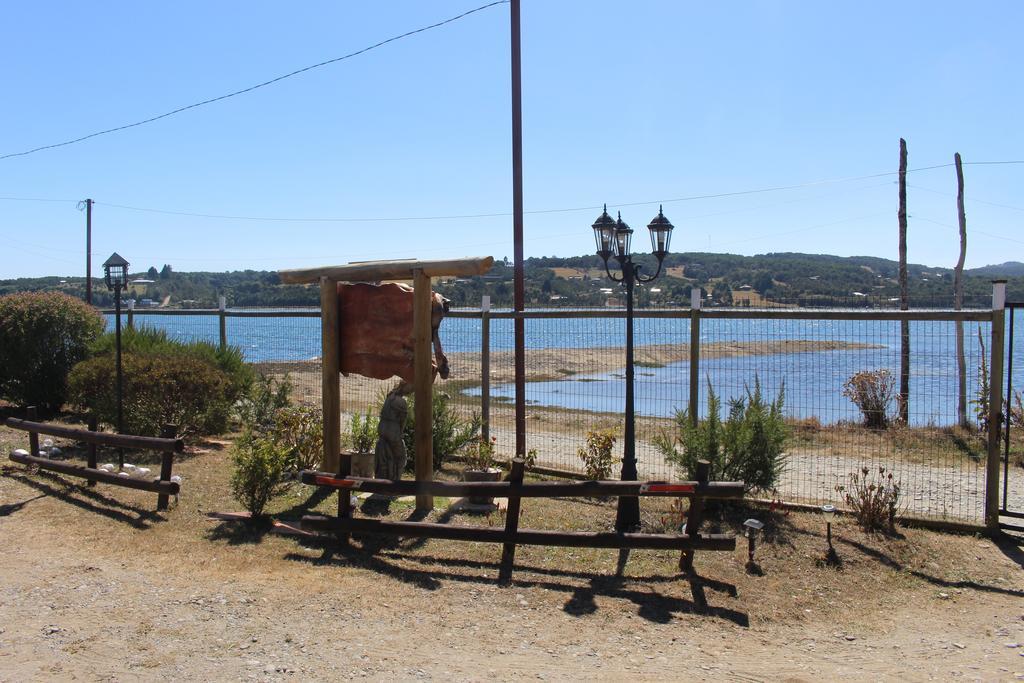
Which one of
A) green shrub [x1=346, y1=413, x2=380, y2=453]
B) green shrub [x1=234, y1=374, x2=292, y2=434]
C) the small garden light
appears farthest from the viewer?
green shrub [x1=234, y1=374, x2=292, y2=434]

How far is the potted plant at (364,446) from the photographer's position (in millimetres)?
9430

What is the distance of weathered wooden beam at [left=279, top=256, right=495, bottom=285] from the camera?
7965 mm

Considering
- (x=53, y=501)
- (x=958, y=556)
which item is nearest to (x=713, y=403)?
(x=958, y=556)

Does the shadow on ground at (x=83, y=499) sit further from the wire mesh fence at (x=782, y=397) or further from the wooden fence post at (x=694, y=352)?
the wooden fence post at (x=694, y=352)

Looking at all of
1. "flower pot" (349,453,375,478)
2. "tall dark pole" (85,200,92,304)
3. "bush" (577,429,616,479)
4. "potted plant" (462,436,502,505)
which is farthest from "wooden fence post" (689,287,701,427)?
"tall dark pole" (85,200,92,304)

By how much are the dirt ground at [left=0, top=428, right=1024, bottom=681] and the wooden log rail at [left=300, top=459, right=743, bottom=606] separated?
0.21 metres

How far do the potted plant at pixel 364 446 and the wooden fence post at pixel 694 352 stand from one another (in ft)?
12.7

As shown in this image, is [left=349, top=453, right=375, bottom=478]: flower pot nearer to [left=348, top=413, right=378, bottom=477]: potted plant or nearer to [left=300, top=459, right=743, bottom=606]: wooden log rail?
[left=348, top=413, right=378, bottom=477]: potted plant

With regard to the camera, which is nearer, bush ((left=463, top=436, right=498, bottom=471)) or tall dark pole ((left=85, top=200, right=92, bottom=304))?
bush ((left=463, top=436, right=498, bottom=471))

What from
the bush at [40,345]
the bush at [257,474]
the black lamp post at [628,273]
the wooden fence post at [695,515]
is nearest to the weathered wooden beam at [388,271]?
the black lamp post at [628,273]

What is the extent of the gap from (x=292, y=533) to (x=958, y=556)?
6177mm

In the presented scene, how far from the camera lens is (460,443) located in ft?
34.4

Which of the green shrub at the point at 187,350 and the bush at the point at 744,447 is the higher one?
the green shrub at the point at 187,350

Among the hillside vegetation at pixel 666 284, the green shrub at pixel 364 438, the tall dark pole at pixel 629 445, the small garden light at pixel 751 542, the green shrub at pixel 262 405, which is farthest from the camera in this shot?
the hillside vegetation at pixel 666 284
